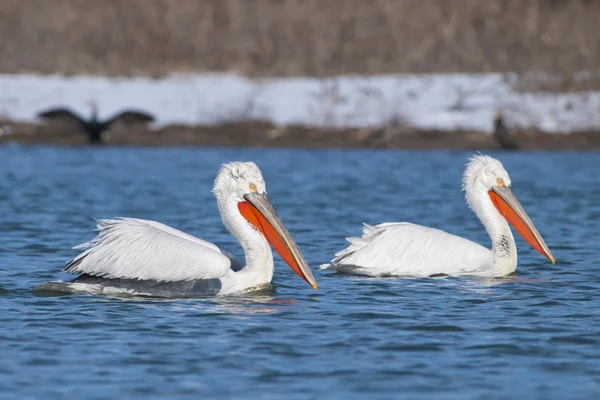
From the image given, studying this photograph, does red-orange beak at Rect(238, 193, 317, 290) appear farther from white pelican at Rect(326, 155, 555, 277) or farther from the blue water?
white pelican at Rect(326, 155, 555, 277)

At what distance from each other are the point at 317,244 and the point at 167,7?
23436 millimetres

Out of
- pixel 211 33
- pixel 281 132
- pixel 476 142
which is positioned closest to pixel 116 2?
pixel 211 33

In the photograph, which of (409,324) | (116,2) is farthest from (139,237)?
(116,2)

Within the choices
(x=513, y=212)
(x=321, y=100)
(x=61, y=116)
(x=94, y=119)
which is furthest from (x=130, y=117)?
(x=513, y=212)

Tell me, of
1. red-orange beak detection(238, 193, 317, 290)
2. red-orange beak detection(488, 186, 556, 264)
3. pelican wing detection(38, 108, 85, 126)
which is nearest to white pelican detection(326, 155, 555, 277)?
red-orange beak detection(488, 186, 556, 264)

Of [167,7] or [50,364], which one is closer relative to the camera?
[50,364]

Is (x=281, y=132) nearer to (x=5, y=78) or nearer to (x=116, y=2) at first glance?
(x=5, y=78)

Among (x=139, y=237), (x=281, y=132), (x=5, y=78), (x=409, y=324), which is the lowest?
(x=409, y=324)

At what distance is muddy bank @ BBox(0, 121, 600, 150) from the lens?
26016 millimetres

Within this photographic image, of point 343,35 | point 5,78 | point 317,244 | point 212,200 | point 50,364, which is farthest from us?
point 343,35

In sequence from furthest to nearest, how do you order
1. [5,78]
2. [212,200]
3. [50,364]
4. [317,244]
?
[5,78], [212,200], [317,244], [50,364]

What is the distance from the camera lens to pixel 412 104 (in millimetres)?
27562

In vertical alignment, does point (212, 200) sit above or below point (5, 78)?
below

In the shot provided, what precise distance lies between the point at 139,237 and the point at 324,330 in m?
1.68
